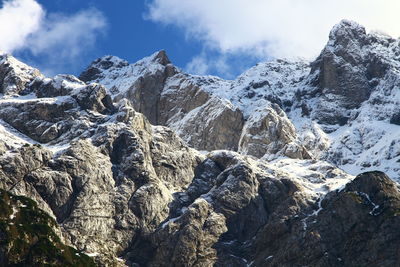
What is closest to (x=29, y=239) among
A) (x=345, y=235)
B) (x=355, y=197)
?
(x=345, y=235)

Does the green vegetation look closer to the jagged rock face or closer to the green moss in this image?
the jagged rock face

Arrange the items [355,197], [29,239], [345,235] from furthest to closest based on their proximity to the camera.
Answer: [355,197], [345,235], [29,239]

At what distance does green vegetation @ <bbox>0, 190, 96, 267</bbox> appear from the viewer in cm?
15562

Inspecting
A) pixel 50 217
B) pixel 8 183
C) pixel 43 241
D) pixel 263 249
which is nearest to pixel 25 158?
pixel 8 183

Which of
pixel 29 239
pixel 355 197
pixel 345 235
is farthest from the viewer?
pixel 355 197

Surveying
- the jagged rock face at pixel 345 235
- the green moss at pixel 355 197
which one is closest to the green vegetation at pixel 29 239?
the jagged rock face at pixel 345 235

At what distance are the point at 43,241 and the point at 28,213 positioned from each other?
9749 mm

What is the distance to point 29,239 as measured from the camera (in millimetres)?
161500

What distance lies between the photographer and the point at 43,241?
535ft

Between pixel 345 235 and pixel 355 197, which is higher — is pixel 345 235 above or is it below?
below

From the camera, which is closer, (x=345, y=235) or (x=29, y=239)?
(x=29, y=239)

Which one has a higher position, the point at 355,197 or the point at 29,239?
the point at 355,197

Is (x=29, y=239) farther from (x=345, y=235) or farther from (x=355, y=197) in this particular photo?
(x=355, y=197)

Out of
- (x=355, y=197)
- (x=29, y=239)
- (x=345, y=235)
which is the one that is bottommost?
(x=29, y=239)
